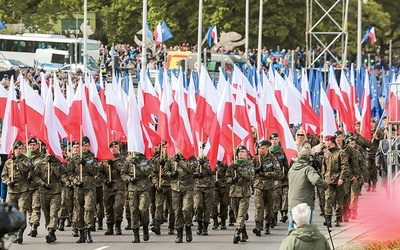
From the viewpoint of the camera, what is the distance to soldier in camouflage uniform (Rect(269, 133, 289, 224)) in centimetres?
2272

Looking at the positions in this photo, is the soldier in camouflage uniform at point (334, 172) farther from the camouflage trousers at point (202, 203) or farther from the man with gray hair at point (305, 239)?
the man with gray hair at point (305, 239)

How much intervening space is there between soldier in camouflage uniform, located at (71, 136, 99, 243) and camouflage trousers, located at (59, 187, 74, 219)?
0.40 m

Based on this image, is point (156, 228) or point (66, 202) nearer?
point (66, 202)

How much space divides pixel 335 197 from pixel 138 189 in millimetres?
4028

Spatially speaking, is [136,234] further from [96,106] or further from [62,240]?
[96,106]

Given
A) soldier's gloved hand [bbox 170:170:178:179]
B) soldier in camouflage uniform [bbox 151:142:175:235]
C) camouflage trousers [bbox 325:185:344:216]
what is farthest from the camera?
camouflage trousers [bbox 325:185:344:216]

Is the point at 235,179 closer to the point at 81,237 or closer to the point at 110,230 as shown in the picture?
the point at 110,230

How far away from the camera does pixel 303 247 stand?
1134 cm

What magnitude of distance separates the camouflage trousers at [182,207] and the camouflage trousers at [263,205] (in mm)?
1185

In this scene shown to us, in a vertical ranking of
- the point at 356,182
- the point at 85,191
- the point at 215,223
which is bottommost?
the point at 215,223

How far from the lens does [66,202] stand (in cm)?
2128

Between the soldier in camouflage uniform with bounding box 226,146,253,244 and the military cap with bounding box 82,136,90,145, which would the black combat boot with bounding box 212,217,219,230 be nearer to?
the soldier in camouflage uniform with bounding box 226,146,253,244

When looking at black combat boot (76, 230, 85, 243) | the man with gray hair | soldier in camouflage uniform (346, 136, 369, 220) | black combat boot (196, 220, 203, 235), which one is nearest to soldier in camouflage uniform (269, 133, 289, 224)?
soldier in camouflage uniform (346, 136, 369, 220)

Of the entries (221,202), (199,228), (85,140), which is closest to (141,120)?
(221,202)
